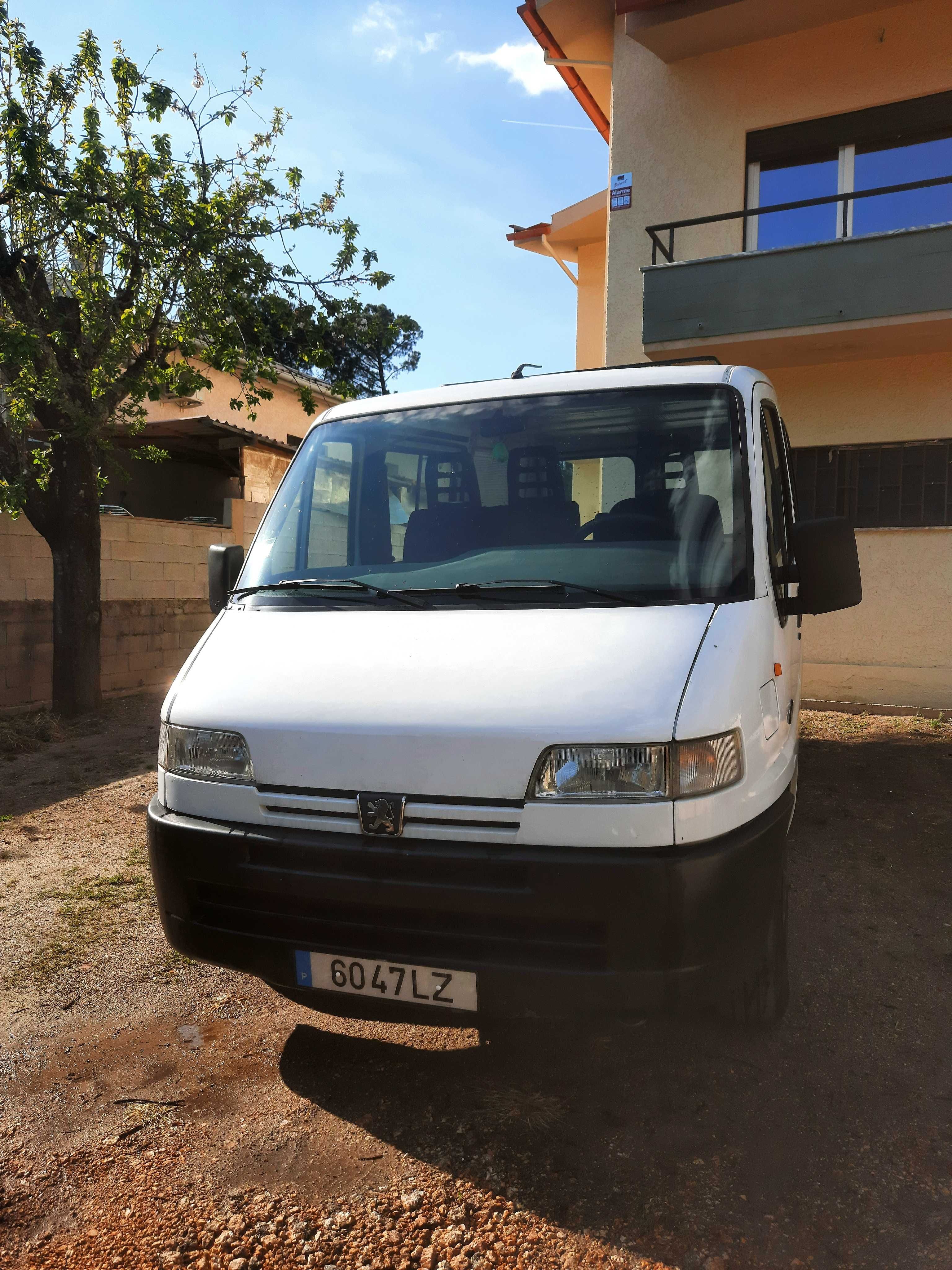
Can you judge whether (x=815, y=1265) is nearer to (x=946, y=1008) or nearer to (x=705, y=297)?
(x=946, y=1008)

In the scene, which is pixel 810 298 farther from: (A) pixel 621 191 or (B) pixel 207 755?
(B) pixel 207 755

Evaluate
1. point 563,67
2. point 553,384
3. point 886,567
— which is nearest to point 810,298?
point 886,567

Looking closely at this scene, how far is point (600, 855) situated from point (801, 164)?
9.52 meters

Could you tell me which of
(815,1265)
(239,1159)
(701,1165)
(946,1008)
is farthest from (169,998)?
(946,1008)

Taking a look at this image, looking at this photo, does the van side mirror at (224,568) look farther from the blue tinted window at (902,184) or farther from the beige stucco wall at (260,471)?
the beige stucco wall at (260,471)

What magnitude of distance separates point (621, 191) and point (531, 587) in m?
8.71

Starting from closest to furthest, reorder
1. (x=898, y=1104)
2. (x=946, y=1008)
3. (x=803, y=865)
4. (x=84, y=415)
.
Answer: (x=898, y=1104)
(x=946, y=1008)
(x=803, y=865)
(x=84, y=415)

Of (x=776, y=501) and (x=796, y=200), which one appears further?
(x=796, y=200)

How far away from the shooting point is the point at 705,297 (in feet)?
29.3

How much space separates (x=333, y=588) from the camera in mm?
3115

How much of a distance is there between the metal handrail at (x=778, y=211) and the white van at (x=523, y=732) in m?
6.39

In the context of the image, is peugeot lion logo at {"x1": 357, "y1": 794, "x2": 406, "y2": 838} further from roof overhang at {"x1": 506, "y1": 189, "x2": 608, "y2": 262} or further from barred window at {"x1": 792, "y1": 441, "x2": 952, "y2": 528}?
roof overhang at {"x1": 506, "y1": 189, "x2": 608, "y2": 262}

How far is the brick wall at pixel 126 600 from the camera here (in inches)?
359

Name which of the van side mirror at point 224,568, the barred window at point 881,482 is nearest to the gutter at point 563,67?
the barred window at point 881,482
